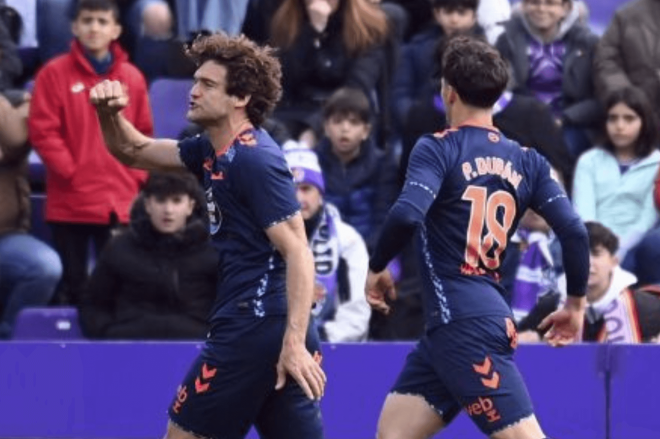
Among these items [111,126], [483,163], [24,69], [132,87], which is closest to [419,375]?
[483,163]

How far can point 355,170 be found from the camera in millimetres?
11211

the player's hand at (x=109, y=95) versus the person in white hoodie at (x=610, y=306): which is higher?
the player's hand at (x=109, y=95)

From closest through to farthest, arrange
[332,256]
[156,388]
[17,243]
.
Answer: [156,388], [332,256], [17,243]

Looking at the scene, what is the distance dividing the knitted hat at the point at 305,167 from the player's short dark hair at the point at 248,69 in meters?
3.10

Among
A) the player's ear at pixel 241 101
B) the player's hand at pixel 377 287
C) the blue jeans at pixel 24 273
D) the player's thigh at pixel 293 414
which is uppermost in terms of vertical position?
the player's ear at pixel 241 101

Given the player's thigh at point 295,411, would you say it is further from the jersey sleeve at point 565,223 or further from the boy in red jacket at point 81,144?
the boy in red jacket at point 81,144

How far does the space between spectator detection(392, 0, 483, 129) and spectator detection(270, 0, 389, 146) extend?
0.26 m

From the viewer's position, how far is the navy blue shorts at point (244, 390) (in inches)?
283

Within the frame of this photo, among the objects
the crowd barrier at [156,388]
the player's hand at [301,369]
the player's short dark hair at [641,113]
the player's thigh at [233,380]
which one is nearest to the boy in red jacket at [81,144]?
the crowd barrier at [156,388]

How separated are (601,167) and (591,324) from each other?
1350mm

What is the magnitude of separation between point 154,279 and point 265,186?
10.9 ft

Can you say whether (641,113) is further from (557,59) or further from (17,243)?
(17,243)

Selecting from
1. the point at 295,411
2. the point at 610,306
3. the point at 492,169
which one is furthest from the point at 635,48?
the point at 295,411

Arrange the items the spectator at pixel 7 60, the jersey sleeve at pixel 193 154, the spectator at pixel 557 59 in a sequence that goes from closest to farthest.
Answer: the jersey sleeve at pixel 193 154, the spectator at pixel 7 60, the spectator at pixel 557 59
